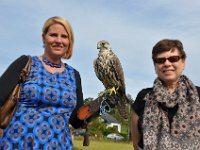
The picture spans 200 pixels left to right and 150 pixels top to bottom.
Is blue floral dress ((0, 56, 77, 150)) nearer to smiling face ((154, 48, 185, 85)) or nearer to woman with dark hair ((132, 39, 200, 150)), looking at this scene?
woman with dark hair ((132, 39, 200, 150))

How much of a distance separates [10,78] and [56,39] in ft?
1.49

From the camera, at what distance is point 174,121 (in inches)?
116

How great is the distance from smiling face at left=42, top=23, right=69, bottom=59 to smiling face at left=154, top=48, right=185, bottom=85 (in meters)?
0.72

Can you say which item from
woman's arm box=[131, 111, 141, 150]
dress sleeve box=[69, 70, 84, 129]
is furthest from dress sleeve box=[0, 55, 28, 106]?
woman's arm box=[131, 111, 141, 150]

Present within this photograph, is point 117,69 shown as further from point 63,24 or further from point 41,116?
point 41,116

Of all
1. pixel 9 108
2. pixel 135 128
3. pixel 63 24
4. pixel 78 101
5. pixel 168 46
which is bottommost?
pixel 135 128

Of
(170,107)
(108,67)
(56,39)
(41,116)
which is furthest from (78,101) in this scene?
(108,67)

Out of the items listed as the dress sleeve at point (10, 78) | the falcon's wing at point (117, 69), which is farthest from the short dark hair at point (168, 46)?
the falcon's wing at point (117, 69)

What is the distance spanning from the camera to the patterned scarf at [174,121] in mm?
2922

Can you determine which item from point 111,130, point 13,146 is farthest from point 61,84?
point 111,130

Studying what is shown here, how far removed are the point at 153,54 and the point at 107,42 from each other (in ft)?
17.4

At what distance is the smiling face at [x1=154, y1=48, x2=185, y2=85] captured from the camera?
3002 millimetres

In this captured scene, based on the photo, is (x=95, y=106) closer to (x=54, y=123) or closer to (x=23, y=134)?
(x=54, y=123)

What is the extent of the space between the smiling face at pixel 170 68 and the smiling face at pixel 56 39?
717 millimetres
